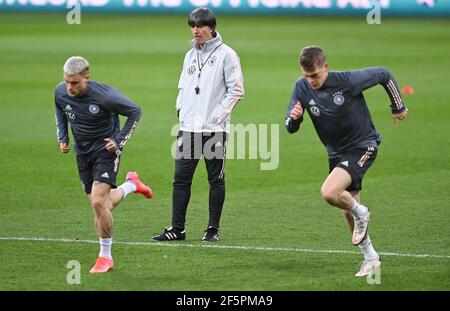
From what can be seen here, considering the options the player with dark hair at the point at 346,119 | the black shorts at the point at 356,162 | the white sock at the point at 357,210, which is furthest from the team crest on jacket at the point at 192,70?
the white sock at the point at 357,210

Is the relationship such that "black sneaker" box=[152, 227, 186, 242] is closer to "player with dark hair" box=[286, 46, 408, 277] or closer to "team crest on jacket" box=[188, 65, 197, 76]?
"team crest on jacket" box=[188, 65, 197, 76]

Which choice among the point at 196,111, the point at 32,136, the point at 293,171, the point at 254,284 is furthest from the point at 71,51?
the point at 254,284

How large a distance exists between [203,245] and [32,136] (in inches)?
359

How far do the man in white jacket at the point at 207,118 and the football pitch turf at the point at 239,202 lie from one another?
14.4 inches

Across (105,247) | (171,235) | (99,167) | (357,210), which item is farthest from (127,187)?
(357,210)

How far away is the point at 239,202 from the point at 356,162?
4265 mm

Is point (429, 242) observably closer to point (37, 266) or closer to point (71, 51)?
point (37, 266)

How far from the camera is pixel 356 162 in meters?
10.3

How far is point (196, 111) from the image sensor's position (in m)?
12.0

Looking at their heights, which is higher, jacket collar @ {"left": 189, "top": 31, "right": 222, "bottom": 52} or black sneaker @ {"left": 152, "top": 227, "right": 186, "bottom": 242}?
jacket collar @ {"left": 189, "top": 31, "right": 222, "bottom": 52}

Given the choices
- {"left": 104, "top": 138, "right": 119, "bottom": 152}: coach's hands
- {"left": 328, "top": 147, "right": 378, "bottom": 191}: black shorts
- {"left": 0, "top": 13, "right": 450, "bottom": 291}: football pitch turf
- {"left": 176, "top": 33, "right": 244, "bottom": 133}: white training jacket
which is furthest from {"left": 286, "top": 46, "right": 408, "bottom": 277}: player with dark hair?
{"left": 104, "top": 138, "right": 119, "bottom": 152}: coach's hands

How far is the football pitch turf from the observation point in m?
10.3

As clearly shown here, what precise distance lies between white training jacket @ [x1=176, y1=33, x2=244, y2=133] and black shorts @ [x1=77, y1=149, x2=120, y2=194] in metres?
1.50

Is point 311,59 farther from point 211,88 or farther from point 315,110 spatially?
point 211,88
